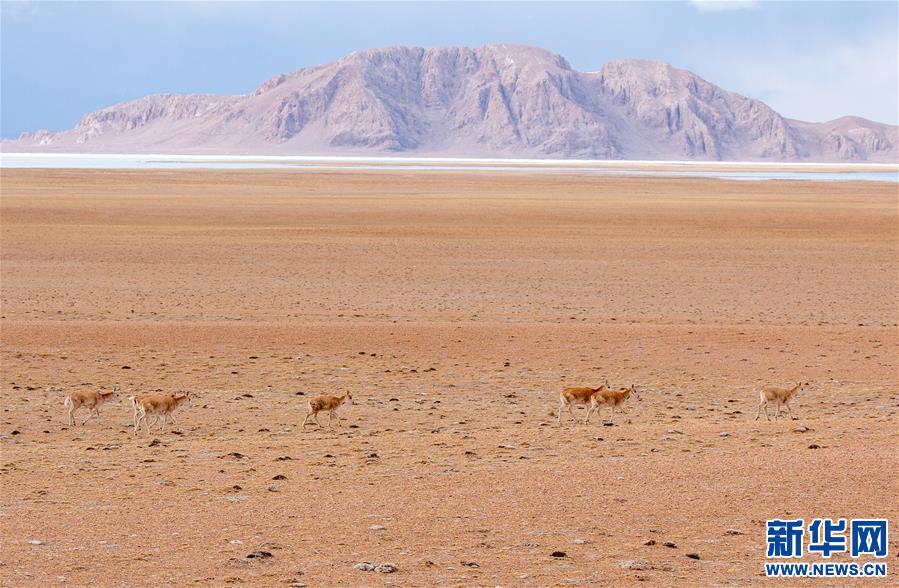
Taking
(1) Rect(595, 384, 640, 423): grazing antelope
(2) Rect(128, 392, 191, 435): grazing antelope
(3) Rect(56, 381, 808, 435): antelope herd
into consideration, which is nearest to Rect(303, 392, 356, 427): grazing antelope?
(3) Rect(56, 381, 808, 435): antelope herd

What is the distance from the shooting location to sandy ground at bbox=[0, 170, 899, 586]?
26.0 feet

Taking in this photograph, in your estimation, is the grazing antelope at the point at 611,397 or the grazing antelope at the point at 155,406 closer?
the grazing antelope at the point at 155,406

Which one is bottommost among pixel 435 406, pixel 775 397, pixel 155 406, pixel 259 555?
pixel 259 555

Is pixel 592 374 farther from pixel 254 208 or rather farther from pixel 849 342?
pixel 254 208

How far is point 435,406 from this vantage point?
13.4 m

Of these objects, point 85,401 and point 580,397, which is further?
point 580,397

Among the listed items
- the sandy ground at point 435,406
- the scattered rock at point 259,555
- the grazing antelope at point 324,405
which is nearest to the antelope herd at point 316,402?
the grazing antelope at point 324,405

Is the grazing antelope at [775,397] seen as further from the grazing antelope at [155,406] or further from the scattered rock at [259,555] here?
the scattered rock at [259,555]

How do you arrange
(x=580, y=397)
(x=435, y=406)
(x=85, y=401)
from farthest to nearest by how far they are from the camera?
(x=435, y=406)
(x=580, y=397)
(x=85, y=401)

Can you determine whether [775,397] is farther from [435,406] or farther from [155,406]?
[155,406]

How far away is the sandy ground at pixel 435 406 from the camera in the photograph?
7.92 m

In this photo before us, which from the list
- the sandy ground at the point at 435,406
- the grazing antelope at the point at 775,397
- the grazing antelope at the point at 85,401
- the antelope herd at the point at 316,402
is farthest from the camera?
the grazing antelope at the point at 775,397

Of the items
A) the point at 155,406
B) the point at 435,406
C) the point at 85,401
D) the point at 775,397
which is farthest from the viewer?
the point at 435,406

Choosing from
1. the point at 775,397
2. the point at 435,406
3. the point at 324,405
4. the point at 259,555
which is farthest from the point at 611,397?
the point at 259,555
